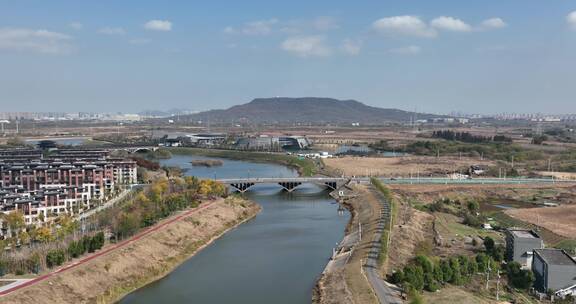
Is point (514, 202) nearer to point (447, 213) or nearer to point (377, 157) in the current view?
→ point (447, 213)

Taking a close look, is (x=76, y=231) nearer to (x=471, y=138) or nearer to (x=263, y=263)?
(x=263, y=263)

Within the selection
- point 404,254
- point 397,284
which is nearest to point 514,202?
point 404,254

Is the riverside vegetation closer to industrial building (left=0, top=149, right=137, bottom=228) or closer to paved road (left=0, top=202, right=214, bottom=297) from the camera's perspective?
paved road (left=0, top=202, right=214, bottom=297)

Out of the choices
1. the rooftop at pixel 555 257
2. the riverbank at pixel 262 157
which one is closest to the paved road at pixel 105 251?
the rooftop at pixel 555 257

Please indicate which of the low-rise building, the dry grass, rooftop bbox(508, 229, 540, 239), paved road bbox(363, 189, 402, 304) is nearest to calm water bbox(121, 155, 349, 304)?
paved road bbox(363, 189, 402, 304)

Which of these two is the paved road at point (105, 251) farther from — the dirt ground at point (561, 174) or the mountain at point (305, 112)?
the mountain at point (305, 112)

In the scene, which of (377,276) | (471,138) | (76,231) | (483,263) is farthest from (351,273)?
(471,138)
